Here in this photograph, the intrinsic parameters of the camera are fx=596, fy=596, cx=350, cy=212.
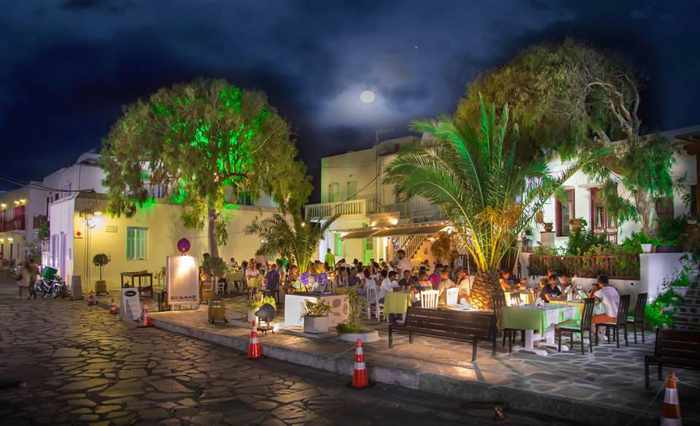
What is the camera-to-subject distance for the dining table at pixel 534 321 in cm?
992

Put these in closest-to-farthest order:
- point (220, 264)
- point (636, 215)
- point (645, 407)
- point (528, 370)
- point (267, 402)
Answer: point (645, 407) < point (267, 402) < point (528, 370) < point (636, 215) < point (220, 264)

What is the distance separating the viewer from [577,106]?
17531mm

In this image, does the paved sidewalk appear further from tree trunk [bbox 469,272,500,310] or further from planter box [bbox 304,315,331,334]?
tree trunk [bbox 469,272,500,310]

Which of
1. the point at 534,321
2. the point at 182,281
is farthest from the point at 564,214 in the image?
the point at 182,281

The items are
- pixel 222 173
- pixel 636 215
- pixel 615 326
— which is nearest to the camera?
pixel 615 326

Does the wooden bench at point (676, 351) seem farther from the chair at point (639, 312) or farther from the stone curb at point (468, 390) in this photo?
the chair at point (639, 312)

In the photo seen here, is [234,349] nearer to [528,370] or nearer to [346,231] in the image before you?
[528,370]

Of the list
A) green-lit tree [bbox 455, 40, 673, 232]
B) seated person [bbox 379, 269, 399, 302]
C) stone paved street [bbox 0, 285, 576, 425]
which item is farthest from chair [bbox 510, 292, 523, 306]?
stone paved street [bbox 0, 285, 576, 425]

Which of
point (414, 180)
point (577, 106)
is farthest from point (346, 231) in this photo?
point (414, 180)

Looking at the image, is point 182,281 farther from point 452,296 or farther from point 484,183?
point 484,183

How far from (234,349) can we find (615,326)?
719 cm

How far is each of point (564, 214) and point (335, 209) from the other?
13.8 m

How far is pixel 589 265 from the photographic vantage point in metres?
14.7

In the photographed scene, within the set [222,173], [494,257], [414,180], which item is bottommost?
[494,257]
